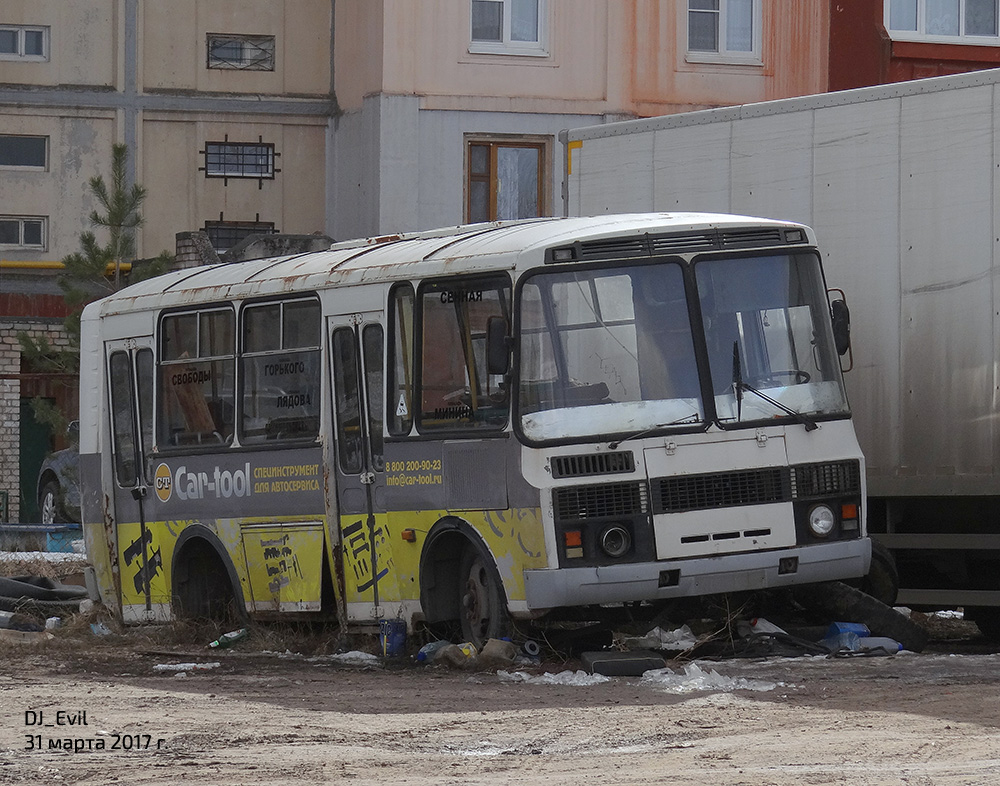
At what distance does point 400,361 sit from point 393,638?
1.80 m

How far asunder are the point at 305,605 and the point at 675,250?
12.1ft

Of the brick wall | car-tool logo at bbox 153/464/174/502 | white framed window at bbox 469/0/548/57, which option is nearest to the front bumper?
car-tool logo at bbox 153/464/174/502

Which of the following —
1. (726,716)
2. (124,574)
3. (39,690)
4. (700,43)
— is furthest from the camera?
(700,43)

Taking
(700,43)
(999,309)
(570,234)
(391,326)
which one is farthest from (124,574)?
(700,43)

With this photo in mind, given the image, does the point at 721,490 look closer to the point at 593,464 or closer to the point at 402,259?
the point at 593,464

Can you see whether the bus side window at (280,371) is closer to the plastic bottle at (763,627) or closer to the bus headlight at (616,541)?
the bus headlight at (616,541)

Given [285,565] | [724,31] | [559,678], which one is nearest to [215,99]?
[724,31]

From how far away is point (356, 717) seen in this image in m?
9.99

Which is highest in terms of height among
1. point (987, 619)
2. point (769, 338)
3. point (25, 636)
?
point (769, 338)

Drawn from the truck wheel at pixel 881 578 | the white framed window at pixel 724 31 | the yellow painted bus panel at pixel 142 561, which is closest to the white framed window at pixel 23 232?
the white framed window at pixel 724 31

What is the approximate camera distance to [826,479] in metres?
12.4

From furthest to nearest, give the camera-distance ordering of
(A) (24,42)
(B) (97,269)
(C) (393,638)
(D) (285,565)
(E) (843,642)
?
(A) (24,42) → (B) (97,269) → (D) (285,565) → (C) (393,638) → (E) (843,642)

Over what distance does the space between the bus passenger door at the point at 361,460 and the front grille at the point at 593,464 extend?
1.73 meters

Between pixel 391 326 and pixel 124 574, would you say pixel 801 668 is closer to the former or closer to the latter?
pixel 391 326
